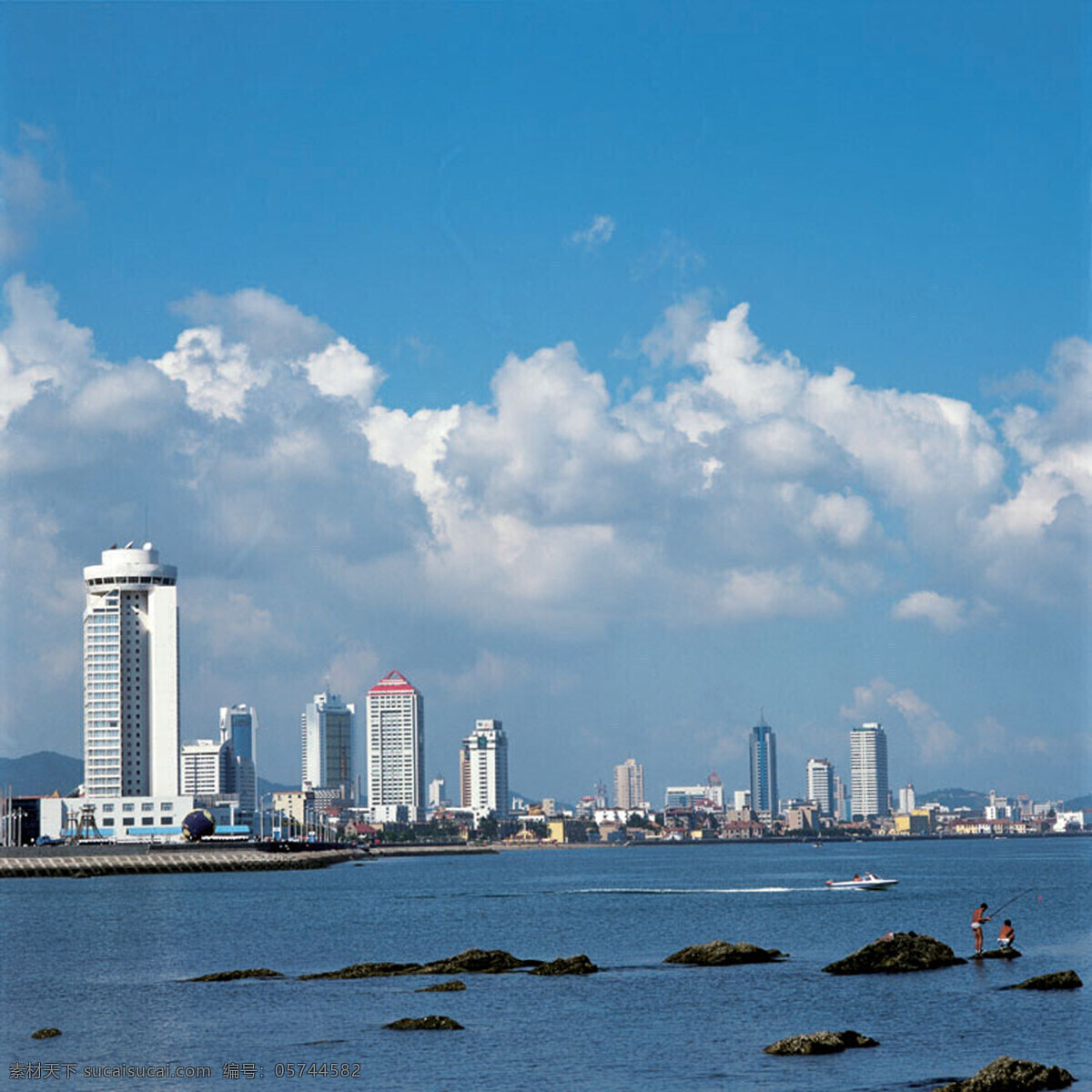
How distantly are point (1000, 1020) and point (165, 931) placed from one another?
56.8 m

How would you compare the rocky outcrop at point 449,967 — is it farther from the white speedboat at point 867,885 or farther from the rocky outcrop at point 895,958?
the white speedboat at point 867,885

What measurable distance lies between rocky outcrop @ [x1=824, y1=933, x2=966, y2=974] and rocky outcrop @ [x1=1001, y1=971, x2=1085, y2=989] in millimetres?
4941

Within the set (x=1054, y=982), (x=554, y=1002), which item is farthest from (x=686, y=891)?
(x=554, y=1002)

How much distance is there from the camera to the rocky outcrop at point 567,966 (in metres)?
57.2

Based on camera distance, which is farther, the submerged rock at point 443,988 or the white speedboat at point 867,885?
the white speedboat at point 867,885

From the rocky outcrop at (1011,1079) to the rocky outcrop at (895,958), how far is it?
Result: 20536mm

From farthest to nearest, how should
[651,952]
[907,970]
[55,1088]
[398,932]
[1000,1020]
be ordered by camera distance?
[398,932], [651,952], [907,970], [1000,1020], [55,1088]

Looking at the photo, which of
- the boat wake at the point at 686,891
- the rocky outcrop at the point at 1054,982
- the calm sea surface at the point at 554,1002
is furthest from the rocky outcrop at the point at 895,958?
the boat wake at the point at 686,891

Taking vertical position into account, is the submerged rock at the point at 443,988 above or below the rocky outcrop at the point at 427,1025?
below

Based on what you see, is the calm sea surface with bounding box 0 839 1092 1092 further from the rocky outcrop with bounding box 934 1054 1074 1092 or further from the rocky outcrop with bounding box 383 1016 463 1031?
the rocky outcrop with bounding box 934 1054 1074 1092

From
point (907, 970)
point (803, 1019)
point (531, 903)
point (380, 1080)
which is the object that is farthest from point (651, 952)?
point (531, 903)

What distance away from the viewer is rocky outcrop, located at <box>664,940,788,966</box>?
2336 inches

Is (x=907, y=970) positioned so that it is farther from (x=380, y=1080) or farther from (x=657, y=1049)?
(x=380, y=1080)

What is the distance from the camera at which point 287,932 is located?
3433 inches
